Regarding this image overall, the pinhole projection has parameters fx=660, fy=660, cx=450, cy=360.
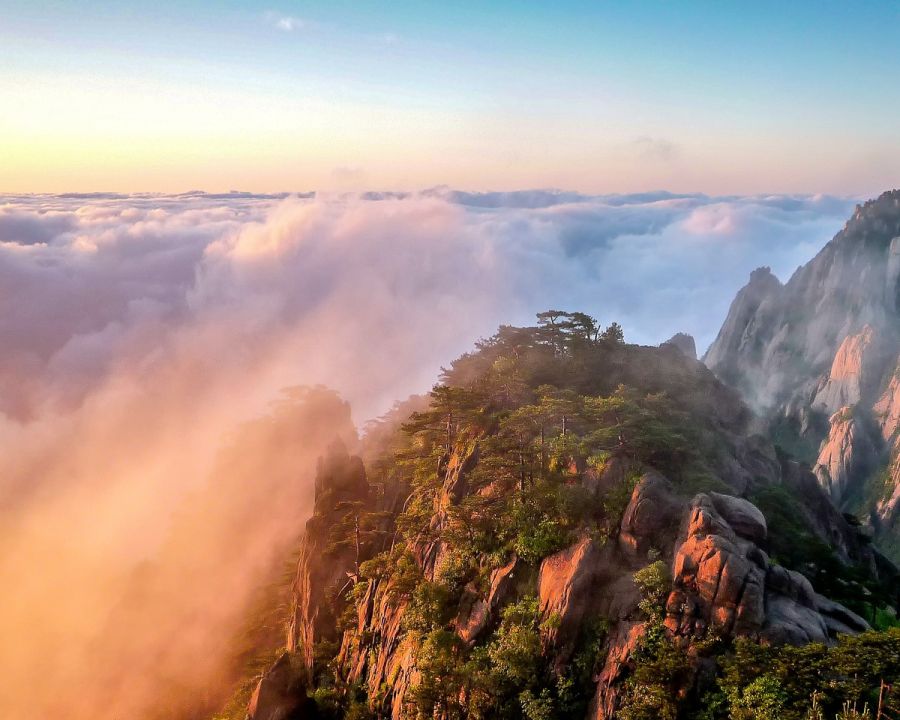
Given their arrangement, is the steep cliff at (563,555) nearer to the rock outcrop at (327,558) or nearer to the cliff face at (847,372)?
the rock outcrop at (327,558)

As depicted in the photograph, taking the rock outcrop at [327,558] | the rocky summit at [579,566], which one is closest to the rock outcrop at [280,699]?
the rocky summit at [579,566]

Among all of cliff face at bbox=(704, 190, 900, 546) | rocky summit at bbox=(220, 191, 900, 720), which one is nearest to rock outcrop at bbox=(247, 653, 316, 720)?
rocky summit at bbox=(220, 191, 900, 720)

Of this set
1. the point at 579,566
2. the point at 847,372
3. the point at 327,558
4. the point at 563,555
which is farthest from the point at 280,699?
the point at 847,372

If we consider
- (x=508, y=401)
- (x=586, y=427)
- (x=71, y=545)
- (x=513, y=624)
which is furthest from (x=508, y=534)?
(x=71, y=545)

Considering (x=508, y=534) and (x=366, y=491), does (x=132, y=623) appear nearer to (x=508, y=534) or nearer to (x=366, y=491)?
(x=366, y=491)

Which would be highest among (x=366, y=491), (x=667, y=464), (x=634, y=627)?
(x=667, y=464)

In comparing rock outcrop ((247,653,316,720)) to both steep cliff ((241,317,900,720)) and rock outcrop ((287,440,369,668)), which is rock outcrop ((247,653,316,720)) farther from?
rock outcrop ((287,440,369,668))

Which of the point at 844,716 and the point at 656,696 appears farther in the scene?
the point at 656,696
